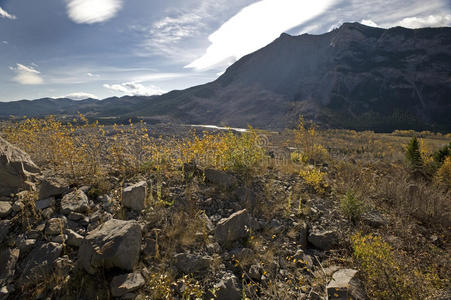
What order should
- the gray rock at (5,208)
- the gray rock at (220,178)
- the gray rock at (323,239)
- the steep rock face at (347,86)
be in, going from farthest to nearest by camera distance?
the steep rock face at (347,86)
the gray rock at (220,178)
the gray rock at (323,239)
the gray rock at (5,208)

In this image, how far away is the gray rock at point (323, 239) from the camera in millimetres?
4145

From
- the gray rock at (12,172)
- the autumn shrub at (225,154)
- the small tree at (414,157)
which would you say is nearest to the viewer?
the gray rock at (12,172)

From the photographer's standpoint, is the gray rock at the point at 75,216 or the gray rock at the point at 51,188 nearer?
the gray rock at the point at 75,216

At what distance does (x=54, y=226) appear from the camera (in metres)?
3.25

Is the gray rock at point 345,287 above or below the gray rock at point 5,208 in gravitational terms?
below

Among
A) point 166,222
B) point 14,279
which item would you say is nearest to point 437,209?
point 166,222

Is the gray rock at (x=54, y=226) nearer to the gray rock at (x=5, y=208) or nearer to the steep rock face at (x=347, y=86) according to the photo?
the gray rock at (x=5, y=208)

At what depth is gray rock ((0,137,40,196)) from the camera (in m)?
3.71

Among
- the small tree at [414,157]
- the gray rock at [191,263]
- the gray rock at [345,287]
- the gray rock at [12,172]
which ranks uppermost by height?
the gray rock at [12,172]

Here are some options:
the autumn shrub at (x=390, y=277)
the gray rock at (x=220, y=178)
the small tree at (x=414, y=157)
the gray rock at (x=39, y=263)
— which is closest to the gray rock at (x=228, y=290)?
the autumn shrub at (x=390, y=277)

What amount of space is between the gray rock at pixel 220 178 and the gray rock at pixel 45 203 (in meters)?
3.05

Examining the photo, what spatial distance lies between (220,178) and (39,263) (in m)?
3.52

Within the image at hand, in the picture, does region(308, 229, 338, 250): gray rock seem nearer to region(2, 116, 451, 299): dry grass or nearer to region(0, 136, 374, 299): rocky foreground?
region(0, 136, 374, 299): rocky foreground

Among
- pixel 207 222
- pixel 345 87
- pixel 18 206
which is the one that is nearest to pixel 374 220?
pixel 207 222
